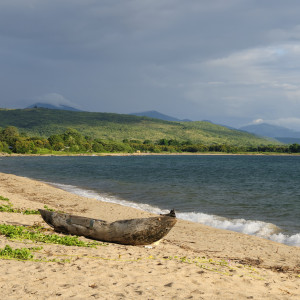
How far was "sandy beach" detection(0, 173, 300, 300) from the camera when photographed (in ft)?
25.6

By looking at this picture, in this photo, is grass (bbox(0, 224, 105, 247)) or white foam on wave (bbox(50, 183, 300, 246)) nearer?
grass (bbox(0, 224, 105, 247))

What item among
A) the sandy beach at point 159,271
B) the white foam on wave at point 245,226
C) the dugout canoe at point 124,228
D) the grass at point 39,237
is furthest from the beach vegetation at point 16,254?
the white foam on wave at point 245,226

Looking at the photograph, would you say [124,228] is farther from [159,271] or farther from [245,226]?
[245,226]

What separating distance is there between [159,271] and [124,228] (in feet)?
11.7

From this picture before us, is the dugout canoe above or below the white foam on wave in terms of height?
above

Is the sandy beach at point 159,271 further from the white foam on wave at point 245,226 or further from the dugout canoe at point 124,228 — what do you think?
the white foam on wave at point 245,226

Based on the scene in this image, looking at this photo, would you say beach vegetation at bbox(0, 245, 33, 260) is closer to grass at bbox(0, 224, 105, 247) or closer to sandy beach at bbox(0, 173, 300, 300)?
sandy beach at bbox(0, 173, 300, 300)

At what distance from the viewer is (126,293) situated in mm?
7703

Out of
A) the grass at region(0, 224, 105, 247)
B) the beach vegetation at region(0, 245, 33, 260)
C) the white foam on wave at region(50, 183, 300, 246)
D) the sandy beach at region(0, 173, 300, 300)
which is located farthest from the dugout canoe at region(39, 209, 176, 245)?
the white foam on wave at region(50, 183, 300, 246)

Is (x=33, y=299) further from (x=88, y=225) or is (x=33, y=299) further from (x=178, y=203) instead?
(x=178, y=203)

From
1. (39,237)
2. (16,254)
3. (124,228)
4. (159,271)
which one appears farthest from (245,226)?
(16,254)

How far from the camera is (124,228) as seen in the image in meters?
12.8

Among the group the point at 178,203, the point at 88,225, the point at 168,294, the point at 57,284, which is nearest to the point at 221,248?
the point at 88,225

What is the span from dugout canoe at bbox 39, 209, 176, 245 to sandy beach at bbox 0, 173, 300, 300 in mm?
383
